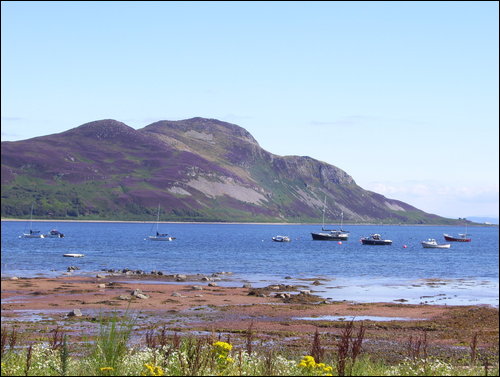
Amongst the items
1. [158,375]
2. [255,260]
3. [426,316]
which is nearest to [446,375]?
[158,375]

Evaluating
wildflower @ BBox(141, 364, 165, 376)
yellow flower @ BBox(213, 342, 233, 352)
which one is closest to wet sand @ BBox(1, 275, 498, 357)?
yellow flower @ BBox(213, 342, 233, 352)

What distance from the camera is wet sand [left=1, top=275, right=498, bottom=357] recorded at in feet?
113

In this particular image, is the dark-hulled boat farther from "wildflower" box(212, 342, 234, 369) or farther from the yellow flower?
the yellow flower

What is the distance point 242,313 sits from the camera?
44156mm

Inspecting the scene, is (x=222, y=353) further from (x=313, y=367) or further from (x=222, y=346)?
(x=313, y=367)

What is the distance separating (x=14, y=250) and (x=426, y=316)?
314ft

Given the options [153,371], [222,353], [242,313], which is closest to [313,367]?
[222,353]

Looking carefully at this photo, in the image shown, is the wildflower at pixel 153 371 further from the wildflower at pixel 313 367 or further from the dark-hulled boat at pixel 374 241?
the dark-hulled boat at pixel 374 241

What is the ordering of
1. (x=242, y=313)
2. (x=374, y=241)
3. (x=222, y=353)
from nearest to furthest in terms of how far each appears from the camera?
1. (x=222, y=353)
2. (x=242, y=313)
3. (x=374, y=241)

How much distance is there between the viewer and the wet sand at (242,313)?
1353 inches

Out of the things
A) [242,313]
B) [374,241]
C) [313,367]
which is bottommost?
[242,313]

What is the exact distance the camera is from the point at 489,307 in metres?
49.9

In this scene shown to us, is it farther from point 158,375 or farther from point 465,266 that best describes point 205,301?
point 465,266

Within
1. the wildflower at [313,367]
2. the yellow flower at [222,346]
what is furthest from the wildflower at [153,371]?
the wildflower at [313,367]
